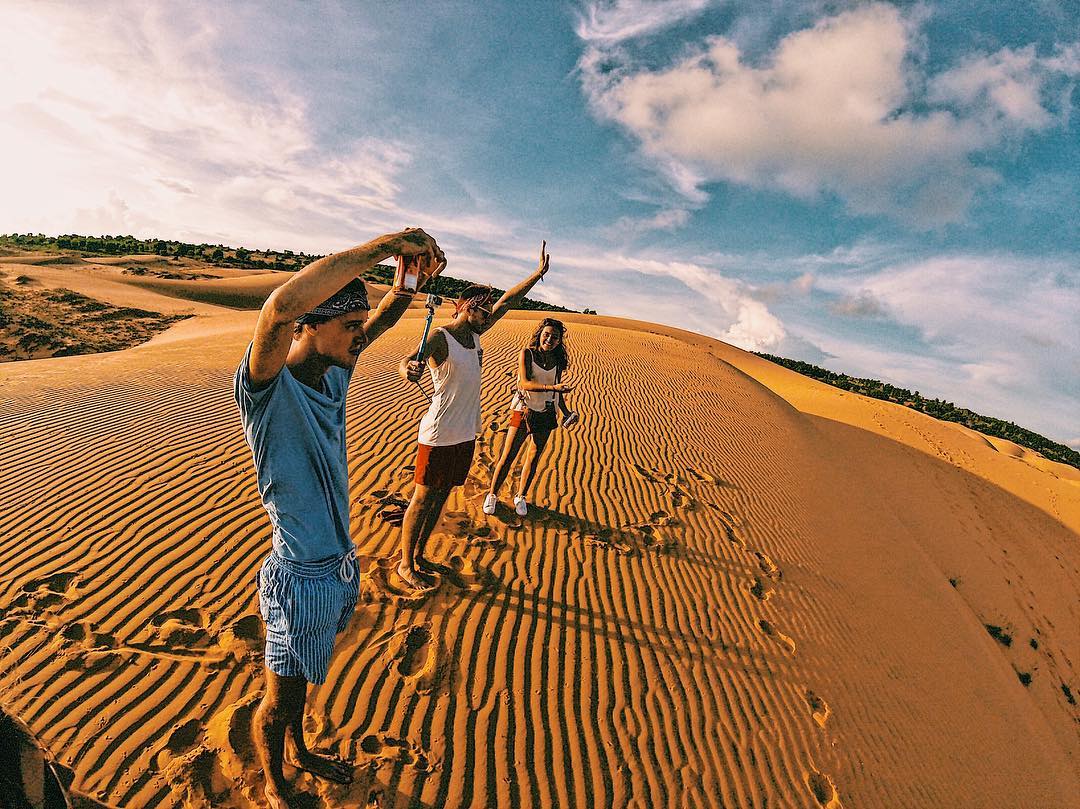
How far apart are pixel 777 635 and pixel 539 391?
343cm

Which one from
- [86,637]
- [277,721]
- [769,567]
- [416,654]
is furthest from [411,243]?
[769,567]

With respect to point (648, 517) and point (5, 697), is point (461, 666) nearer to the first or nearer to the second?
point (5, 697)

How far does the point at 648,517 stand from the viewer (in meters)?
6.49

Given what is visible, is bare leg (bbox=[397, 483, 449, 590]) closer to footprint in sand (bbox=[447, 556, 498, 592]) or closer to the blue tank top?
footprint in sand (bbox=[447, 556, 498, 592])

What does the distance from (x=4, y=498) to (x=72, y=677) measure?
3193mm

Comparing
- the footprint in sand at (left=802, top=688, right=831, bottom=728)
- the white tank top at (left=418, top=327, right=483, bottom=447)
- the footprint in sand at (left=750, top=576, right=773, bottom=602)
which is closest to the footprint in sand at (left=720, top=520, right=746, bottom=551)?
the footprint in sand at (left=750, top=576, right=773, bottom=602)

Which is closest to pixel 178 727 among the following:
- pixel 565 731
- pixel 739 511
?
pixel 565 731

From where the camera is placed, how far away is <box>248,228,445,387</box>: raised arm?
4.45 ft

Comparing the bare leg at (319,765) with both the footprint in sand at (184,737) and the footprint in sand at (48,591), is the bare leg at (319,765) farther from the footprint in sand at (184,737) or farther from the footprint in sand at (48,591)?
the footprint in sand at (48,591)

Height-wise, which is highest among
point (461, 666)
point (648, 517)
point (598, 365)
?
point (598, 365)

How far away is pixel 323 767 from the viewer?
262 cm

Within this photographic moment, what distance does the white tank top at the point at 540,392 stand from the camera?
4941mm

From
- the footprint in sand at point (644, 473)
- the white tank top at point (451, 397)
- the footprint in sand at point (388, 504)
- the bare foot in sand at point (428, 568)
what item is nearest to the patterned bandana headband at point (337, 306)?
the white tank top at point (451, 397)

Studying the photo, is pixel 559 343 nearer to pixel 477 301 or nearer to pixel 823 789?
pixel 477 301
